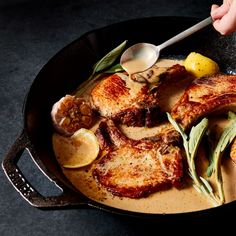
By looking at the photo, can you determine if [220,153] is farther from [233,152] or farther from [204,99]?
[204,99]

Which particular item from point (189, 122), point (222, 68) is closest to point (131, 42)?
point (222, 68)

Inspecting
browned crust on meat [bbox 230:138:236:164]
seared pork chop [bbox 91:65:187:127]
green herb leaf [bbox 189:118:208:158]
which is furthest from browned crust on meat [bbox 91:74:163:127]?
browned crust on meat [bbox 230:138:236:164]

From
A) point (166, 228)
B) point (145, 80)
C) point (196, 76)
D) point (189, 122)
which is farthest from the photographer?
point (196, 76)

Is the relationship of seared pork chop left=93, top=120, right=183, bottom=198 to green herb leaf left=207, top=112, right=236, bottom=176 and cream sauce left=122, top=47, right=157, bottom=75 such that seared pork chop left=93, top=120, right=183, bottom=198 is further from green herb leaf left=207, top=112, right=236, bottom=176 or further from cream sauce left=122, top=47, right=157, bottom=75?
cream sauce left=122, top=47, right=157, bottom=75

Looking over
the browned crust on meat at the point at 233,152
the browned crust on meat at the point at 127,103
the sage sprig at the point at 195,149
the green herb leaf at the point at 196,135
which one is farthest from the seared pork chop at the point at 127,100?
the browned crust on meat at the point at 233,152

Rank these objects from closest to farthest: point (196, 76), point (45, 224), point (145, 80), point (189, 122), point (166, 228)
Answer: point (166, 228), point (45, 224), point (189, 122), point (145, 80), point (196, 76)

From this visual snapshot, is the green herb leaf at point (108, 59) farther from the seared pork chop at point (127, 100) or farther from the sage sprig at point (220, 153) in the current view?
the sage sprig at point (220, 153)

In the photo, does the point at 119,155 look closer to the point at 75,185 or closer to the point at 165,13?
the point at 75,185

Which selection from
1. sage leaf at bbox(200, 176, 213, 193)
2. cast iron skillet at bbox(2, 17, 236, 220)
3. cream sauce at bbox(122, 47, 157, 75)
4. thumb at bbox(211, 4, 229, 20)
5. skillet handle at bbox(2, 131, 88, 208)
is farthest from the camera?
cream sauce at bbox(122, 47, 157, 75)
